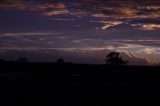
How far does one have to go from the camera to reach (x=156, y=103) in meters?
33.6

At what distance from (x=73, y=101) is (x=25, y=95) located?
165 inches

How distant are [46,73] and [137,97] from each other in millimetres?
9549

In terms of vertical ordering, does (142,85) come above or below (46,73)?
below

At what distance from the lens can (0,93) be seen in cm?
2942

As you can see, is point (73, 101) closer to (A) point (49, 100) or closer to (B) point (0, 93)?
(A) point (49, 100)

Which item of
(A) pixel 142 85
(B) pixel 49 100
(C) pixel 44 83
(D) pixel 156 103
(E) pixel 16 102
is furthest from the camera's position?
(A) pixel 142 85

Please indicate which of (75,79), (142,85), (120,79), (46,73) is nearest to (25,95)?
(46,73)

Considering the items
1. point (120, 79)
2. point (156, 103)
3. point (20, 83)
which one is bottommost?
point (120, 79)

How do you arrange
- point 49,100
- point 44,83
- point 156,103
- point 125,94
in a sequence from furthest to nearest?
point 125,94
point 44,83
point 156,103
point 49,100

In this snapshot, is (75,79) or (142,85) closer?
(75,79)

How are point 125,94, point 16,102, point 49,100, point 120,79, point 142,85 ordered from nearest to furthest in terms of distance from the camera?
point 16,102, point 49,100, point 125,94, point 142,85, point 120,79

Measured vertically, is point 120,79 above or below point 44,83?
below

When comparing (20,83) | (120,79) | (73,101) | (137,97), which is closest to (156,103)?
(137,97)

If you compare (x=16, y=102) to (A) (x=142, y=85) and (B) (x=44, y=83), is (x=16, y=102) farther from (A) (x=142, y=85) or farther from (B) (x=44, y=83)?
(A) (x=142, y=85)
